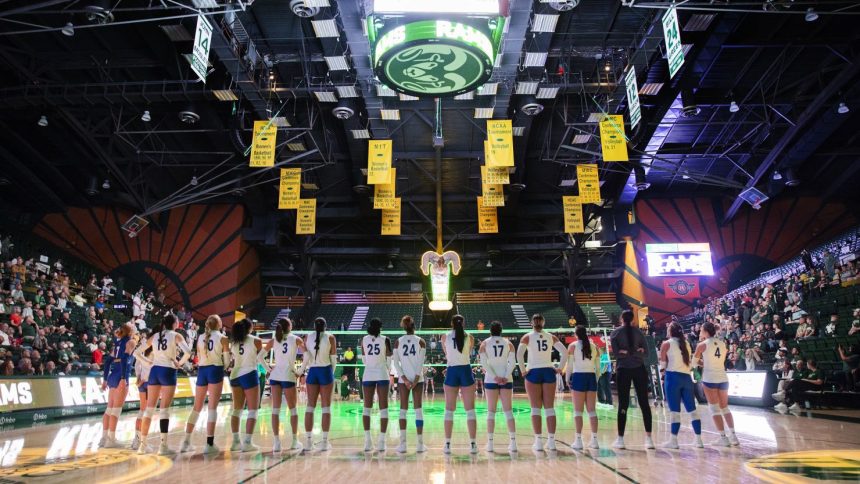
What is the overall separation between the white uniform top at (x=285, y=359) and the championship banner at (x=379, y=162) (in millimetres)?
9541

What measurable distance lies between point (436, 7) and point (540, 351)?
7.09m

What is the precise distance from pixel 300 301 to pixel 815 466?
3020cm

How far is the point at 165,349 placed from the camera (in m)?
7.71

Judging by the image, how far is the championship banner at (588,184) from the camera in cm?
1942

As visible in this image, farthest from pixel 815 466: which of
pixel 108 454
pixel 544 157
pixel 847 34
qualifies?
pixel 544 157

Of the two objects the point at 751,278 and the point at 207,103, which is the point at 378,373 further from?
the point at 751,278

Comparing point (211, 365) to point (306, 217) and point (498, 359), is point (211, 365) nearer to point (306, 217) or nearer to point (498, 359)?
point (498, 359)

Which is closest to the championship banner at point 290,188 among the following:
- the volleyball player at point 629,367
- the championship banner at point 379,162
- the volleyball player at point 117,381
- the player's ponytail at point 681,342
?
the championship banner at point 379,162

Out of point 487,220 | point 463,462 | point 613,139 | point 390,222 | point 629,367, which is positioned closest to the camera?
point 463,462

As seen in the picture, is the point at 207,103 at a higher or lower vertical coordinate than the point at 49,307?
higher

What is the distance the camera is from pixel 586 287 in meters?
33.9

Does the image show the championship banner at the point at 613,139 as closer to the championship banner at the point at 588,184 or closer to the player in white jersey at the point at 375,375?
the championship banner at the point at 588,184

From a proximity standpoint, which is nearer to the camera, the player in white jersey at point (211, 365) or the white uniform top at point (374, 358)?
the white uniform top at point (374, 358)

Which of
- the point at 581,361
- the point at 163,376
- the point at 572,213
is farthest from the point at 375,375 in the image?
the point at 572,213
